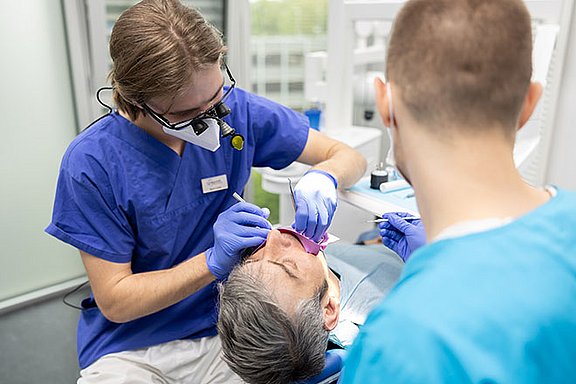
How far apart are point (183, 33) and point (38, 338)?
5.94 feet

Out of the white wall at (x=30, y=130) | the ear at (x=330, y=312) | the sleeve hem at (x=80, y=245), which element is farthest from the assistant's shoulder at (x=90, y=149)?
the white wall at (x=30, y=130)

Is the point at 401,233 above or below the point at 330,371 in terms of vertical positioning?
above

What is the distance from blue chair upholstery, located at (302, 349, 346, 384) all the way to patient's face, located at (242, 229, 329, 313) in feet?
0.50

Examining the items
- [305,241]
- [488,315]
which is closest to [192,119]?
[305,241]

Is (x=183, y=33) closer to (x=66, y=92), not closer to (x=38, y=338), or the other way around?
(x=66, y=92)

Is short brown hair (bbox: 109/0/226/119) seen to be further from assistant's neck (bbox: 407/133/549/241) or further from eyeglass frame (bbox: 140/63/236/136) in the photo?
assistant's neck (bbox: 407/133/549/241)

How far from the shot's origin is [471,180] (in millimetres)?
603

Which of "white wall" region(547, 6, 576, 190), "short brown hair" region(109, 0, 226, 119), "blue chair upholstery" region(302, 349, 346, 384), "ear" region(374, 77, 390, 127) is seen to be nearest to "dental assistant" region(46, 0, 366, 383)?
"short brown hair" region(109, 0, 226, 119)

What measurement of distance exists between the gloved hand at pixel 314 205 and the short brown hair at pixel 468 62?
668 millimetres

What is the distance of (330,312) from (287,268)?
0.52 feet

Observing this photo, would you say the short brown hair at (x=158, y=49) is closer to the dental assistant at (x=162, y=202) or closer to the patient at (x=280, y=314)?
the dental assistant at (x=162, y=202)

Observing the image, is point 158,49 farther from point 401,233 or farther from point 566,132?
point 566,132

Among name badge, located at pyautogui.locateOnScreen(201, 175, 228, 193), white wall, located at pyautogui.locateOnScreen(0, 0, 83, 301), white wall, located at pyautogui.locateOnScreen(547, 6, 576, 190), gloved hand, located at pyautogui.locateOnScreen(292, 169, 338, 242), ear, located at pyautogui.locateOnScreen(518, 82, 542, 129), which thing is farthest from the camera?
white wall, located at pyautogui.locateOnScreen(0, 0, 83, 301)

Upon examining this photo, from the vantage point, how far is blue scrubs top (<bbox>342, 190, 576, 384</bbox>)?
0.52 m
